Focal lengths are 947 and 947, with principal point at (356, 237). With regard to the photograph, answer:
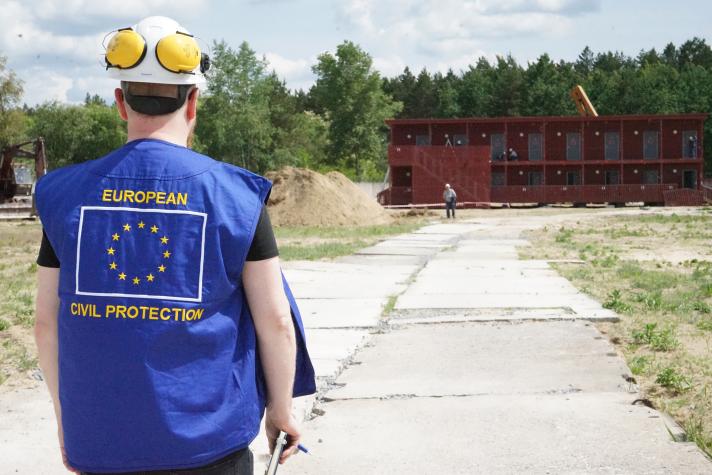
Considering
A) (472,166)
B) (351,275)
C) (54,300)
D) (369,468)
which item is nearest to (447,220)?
(472,166)

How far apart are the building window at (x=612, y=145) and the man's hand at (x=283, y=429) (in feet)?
201

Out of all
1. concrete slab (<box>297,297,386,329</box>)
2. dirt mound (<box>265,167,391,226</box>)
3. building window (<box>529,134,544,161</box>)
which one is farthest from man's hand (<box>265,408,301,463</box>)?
building window (<box>529,134,544,161</box>)

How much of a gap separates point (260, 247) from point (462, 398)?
13.6 ft

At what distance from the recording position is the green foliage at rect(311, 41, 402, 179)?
103 metres

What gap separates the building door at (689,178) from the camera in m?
60.6

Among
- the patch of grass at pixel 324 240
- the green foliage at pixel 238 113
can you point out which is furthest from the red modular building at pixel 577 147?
the green foliage at pixel 238 113

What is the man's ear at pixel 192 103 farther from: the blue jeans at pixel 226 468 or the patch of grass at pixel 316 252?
the patch of grass at pixel 316 252

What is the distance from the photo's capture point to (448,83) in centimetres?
13188

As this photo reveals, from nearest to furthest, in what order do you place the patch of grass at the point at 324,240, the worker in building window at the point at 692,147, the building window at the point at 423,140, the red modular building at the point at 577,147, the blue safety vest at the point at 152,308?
the blue safety vest at the point at 152,308 < the patch of grass at the point at 324,240 < the red modular building at the point at 577,147 < the worker in building window at the point at 692,147 < the building window at the point at 423,140

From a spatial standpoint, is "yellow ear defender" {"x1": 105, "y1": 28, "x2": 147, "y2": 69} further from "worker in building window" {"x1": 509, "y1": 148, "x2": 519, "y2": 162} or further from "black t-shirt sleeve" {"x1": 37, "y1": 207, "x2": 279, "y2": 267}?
"worker in building window" {"x1": 509, "y1": 148, "x2": 519, "y2": 162}

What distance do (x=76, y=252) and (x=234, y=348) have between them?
0.47 meters

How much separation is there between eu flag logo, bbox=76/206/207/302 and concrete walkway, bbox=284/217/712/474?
2761 mm

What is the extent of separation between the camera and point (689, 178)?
60750 millimetres

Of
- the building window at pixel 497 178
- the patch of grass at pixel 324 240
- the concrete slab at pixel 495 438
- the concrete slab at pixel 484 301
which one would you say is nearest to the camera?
the concrete slab at pixel 495 438
